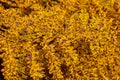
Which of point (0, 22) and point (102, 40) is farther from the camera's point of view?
point (0, 22)

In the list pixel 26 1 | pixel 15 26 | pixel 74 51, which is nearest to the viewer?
pixel 74 51

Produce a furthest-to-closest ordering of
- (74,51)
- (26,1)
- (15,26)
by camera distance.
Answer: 1. (26,1)
2. (15,26)
3. (74,51)

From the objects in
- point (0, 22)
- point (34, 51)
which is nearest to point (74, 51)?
point (34, 51)

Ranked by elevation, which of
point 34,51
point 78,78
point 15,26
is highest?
point 15,26

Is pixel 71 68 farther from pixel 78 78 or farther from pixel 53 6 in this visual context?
pixel 53 6

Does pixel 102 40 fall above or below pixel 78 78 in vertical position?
above

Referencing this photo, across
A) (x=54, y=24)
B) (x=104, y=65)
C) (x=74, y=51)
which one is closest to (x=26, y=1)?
(x=54, y=24)
